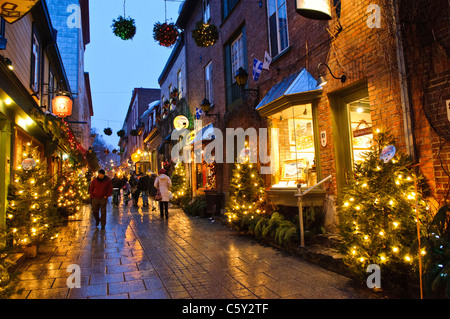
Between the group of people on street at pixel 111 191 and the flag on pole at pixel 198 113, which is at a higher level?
the flag on pole at pixel 198 113

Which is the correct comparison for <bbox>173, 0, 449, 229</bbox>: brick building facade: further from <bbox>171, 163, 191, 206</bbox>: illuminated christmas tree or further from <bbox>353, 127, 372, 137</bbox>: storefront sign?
<bbox>171, 163, 191, 206</bbox>: illuminated christmas tree

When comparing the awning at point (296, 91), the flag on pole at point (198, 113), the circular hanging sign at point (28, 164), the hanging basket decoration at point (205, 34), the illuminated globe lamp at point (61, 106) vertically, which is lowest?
the circular hanging sign at point (28, 164)

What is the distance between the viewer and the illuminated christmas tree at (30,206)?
6.03m

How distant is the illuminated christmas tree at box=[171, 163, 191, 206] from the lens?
15.4 meters

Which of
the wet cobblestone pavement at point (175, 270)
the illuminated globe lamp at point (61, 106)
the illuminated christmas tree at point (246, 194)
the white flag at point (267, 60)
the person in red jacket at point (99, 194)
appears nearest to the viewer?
the wet cobblestone pavement at point (175, 270)

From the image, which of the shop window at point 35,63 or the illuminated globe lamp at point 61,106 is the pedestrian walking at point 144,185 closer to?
the illuminated globe lamp at point 61,106

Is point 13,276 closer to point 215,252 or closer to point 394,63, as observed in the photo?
point 215,252

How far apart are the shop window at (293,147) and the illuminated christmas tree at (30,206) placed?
5279 millimetres

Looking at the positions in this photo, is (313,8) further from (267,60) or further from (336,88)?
(267,60)

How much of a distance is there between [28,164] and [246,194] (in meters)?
4.99

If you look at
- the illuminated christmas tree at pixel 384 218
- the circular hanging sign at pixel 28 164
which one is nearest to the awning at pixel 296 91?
the illuminated christmas tree at pixel 384 218

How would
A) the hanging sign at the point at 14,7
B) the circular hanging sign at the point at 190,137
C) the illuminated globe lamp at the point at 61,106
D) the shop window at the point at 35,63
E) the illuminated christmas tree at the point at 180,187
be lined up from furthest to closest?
the circular hanging sign at the point at 190,137, the illuminated christmas tree at the point at 180,187, the illuminated globe lamp at the point at 61,106, the shop window at the point at 35,63, the hanging sign at the point at 14,7

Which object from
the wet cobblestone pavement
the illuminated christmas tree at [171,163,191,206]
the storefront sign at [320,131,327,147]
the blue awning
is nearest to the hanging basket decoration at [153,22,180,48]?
the blue awning
